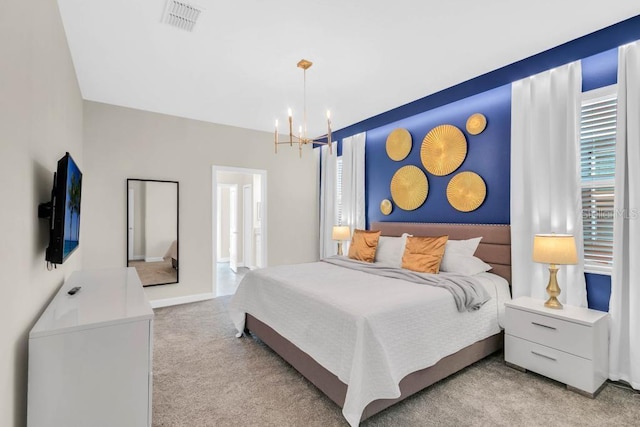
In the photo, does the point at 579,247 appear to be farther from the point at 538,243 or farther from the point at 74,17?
the point at 74,17

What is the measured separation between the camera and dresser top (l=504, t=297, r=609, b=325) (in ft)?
7.55

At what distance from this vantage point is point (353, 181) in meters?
5.19

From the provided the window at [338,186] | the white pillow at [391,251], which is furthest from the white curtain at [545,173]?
the window at [338,186]

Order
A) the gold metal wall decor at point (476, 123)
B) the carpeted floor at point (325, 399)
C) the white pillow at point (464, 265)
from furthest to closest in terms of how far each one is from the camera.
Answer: the gold metal wall decor at point (476, 123), the white pillow at point (464, 265), the carpeted floor at point (325, 399)

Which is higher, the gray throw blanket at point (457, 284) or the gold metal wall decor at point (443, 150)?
the gold metal wall decor at point (443, 150)

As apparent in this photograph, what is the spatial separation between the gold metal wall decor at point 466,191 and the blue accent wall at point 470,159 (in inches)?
2.1

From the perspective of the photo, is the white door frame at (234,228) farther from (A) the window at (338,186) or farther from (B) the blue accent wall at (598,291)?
(B) the blue accent wall at (598,291)

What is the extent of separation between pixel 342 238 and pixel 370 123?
186cm

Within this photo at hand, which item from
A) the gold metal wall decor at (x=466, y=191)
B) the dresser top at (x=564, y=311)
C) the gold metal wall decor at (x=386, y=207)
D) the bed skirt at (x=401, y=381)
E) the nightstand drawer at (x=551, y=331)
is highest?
the gold metal wall decor at (x=466, y=191)

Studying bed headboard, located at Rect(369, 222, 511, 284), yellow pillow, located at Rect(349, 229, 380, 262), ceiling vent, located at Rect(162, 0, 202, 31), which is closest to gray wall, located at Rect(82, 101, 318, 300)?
yellow pillow, located at Rect(349, 229, 380, 262)

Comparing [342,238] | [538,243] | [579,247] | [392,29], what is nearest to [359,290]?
[538,243]

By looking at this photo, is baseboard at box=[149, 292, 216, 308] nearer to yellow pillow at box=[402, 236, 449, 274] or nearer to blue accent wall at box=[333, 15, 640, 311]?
blue accent wall at box=[333, 15, 640, 311]

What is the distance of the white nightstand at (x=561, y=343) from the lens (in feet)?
7.38

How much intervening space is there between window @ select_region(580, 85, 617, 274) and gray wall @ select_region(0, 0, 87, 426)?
3.80m
